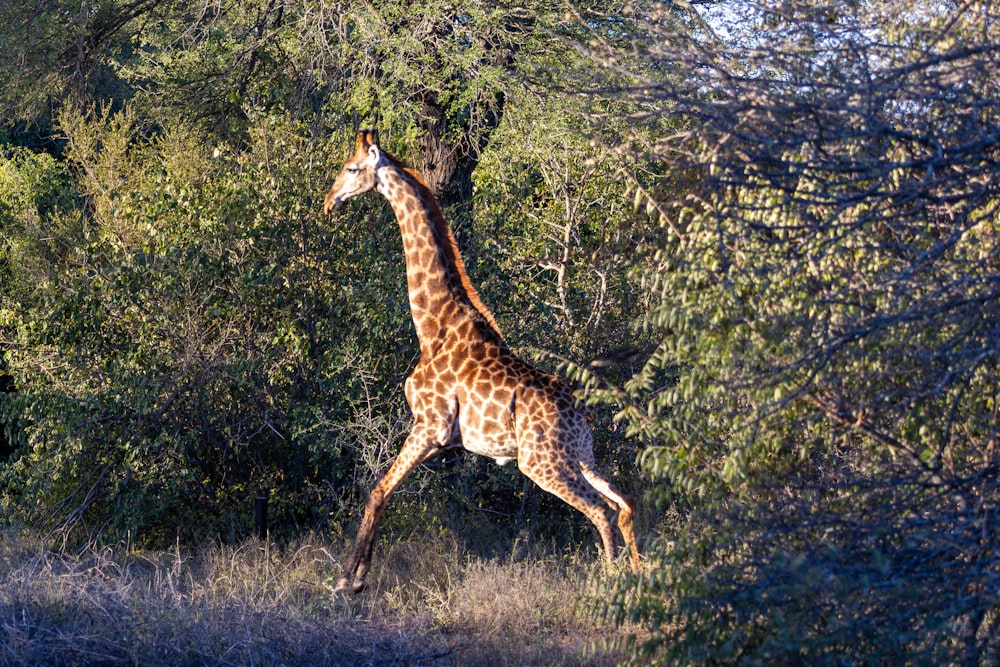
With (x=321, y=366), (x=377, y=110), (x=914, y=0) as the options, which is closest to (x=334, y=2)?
(x=377, y=110)

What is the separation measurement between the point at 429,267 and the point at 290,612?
242 centimetres

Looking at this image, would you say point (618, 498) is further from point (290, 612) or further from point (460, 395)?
point (290, 612)

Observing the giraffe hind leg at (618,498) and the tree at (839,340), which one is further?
the giraffe hind leg at (618,498)

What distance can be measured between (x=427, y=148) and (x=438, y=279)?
3.18m

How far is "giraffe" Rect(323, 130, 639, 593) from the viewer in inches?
279

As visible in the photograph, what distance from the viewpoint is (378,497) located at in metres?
7.07

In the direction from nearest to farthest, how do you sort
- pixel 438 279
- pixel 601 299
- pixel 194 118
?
pixel 438 279
pixel 601 299
pixel 194 118

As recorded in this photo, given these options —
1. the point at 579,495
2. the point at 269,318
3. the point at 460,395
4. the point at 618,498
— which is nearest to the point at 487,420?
the point at 460,395

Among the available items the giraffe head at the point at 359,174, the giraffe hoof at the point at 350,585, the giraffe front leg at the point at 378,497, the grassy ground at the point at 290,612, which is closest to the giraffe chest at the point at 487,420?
the giraffe front leg at the point at 378,497

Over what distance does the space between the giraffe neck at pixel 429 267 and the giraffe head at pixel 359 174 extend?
0.28ft

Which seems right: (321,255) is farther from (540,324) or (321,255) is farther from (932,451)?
(932,451)

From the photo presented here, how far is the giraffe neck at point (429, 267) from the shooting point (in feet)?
24.4

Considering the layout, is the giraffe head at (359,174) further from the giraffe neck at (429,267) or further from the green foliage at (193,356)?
the green foliage at (193,356)

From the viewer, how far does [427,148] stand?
10320 millimetres
